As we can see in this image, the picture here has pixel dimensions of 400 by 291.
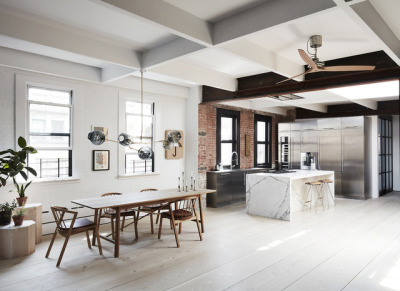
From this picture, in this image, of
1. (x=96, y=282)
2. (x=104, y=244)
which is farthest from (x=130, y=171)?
(x=96, y=282)

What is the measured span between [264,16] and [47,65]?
12.5 feet

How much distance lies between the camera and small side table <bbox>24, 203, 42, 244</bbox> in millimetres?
4574

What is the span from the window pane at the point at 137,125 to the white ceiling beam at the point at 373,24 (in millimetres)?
4868

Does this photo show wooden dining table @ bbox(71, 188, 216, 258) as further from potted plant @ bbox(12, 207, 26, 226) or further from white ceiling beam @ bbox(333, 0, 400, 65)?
white ceiling beam @ bbox(333, 0, 400, 65)

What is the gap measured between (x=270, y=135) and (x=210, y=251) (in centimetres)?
653

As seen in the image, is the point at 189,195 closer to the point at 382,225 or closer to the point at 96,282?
the point at 96,282

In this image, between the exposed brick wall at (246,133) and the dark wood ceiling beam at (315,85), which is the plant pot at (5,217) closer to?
the dark wood ceiling beam at (315,85)

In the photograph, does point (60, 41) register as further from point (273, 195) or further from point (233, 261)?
point (273, 195)

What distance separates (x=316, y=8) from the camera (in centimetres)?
272

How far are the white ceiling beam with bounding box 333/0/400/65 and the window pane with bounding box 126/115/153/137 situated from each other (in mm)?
4868

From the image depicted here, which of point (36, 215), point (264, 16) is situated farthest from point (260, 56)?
point (36, 215)

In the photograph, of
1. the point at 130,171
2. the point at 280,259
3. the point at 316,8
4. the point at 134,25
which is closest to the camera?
the point at 316,8

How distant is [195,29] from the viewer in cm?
339

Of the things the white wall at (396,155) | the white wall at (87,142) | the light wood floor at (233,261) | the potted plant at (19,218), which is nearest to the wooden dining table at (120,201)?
the light wood floor at (233,261)
